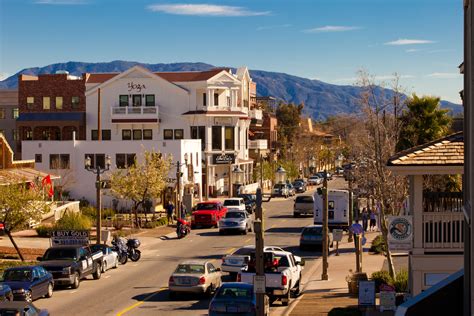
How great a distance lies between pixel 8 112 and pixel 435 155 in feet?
295

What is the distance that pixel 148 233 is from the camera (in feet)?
183

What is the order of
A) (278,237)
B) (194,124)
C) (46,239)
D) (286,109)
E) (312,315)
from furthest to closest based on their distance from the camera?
(286,109) → (194,124) → (278,237) → (46,239) → (312,315)

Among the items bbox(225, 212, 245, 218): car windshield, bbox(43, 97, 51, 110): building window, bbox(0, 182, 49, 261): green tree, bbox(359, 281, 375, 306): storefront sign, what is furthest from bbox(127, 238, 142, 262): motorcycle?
bbox(43, 97, 51, 110): building window

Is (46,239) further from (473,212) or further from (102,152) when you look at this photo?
(473,212)

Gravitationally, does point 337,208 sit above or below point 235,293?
above

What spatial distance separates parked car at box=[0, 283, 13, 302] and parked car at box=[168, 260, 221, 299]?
599 cm

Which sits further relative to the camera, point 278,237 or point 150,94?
point 150,94

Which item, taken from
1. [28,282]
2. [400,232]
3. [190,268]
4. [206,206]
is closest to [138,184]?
[206,206]

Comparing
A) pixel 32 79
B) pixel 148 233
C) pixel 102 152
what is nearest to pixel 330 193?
pixel 148 233

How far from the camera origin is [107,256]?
38438 mm

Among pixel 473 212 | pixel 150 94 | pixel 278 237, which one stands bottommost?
pixel 278 237

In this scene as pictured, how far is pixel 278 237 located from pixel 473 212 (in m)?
42.0

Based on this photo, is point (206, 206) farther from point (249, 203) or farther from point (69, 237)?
point (69, 237)

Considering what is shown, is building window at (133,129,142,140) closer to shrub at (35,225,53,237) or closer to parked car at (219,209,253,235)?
parked car at (219,209,253,235)
